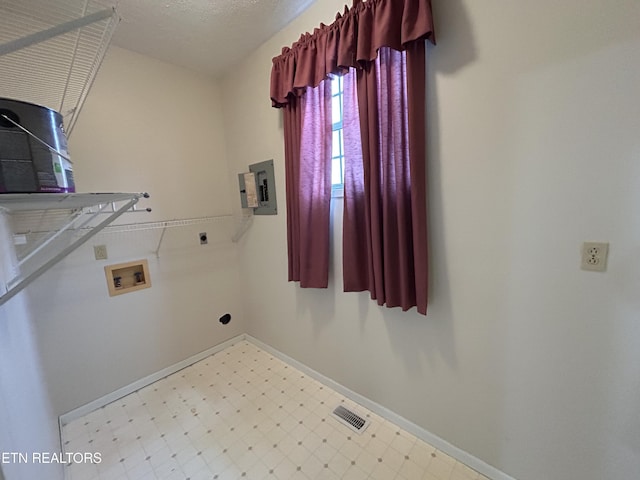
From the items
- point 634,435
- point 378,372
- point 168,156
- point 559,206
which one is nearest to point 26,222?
point 168,156

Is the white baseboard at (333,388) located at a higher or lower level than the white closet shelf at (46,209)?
lower

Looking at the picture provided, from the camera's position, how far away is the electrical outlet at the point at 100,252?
1864 millimetres

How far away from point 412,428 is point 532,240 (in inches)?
49.1

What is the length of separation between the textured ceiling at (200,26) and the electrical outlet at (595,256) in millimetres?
1867

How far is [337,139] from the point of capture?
5.58 ft

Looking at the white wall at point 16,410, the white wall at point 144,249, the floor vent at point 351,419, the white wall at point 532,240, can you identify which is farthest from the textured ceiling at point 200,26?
the floor vent at point 351,419

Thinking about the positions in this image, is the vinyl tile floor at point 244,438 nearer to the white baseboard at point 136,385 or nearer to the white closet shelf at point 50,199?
the white baseboard at point 136,385

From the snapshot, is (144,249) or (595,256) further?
(144,249)

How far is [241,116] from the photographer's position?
226 cm

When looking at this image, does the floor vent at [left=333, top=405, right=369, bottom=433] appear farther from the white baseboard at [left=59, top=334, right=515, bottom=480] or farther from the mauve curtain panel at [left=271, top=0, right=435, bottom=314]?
the mauve curtain panel at [left=271, top=0, right=435, bottom=314]

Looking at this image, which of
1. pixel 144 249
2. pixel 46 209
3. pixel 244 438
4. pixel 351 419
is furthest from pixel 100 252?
pixel 351 419

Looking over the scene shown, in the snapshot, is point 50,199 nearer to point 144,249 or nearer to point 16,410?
point 16,410

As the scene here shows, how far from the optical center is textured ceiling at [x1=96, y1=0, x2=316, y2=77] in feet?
4.97

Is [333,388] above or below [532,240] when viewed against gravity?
below
